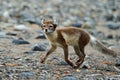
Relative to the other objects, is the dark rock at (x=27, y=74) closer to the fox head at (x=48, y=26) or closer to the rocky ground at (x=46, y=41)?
the rocky ground at (x=46, y=41)

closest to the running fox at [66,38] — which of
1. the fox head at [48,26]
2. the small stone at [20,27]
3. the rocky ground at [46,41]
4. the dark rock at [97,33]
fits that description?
the fox head at [48,26]

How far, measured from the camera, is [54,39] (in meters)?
10.3

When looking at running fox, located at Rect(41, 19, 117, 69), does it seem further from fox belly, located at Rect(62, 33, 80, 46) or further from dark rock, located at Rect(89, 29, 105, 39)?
dark rock, located at Rect(89, 29, 105, 39)

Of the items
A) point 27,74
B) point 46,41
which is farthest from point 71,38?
point 46,41

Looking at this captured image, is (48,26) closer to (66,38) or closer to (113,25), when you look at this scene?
(66,38)

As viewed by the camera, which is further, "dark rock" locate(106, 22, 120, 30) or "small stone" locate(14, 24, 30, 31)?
"dark rock" locate(106, 22, 120, 30)

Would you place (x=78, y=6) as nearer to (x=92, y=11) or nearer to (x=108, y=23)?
(x=92, y=11)

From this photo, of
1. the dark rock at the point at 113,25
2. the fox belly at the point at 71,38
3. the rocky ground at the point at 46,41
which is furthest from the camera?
the dark rock at the point at 113,25

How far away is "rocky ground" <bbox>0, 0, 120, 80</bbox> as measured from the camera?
977cm

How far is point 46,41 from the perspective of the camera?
48.4 ft

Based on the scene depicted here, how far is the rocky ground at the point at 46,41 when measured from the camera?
9.77 meters

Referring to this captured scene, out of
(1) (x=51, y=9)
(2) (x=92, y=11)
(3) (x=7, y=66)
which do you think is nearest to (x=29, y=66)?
(3) (x=7, y=66)

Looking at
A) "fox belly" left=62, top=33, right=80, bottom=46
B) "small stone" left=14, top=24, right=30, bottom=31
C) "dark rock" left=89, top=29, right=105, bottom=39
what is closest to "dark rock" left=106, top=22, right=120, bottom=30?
"dark rock" left=89, top=29, right=105, bottom=39

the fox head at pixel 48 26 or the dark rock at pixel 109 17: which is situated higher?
the fox head at pixel 48 26
